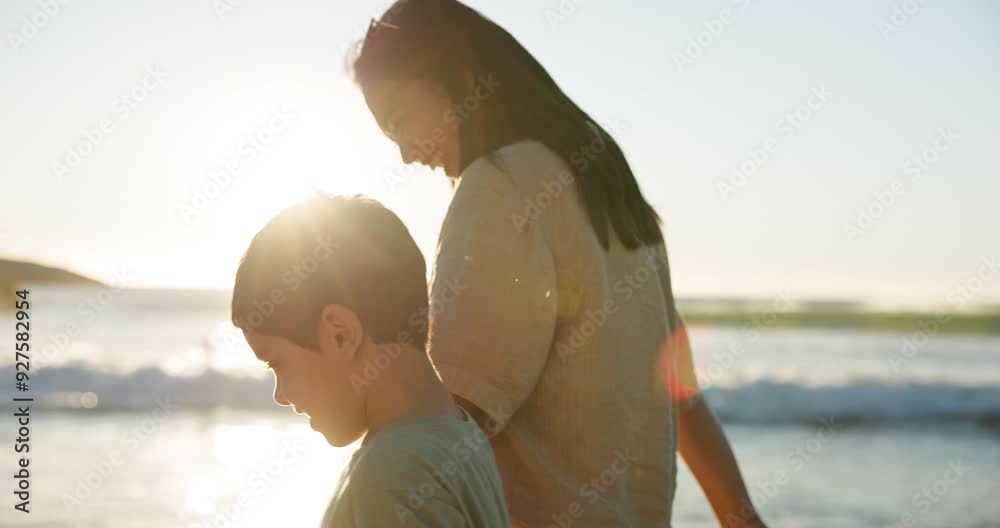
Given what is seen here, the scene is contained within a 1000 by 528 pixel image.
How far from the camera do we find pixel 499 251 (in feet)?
5.19

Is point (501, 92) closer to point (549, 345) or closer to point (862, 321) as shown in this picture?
point (549, 345)

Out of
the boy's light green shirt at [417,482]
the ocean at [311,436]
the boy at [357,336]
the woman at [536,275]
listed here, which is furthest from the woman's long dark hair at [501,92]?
the ocean at [311,436]

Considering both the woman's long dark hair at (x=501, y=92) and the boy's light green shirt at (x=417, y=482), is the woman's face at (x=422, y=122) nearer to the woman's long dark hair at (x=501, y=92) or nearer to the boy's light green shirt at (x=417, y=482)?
the woman's long dark hair at (x=501, y=92)

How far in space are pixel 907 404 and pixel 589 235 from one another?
13.7 meters

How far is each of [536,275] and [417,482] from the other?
43 cm

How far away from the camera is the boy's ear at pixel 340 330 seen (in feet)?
4.44

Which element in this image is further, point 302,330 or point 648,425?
point 648,425

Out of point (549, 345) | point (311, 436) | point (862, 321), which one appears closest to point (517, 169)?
point (549, 345)

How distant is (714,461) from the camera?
80.4 inches

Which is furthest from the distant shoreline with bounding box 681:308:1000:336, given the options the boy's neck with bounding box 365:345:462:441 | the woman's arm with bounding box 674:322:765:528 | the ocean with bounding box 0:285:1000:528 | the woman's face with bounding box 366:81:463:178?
the boy's neck with bounding box 365:345:462:441

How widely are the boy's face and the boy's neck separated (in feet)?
0.08

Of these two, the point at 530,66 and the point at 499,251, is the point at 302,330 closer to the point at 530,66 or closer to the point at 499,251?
the point at 499,251

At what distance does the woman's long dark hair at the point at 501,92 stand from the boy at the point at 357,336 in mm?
379

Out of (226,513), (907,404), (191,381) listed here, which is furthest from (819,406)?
(226,513)
